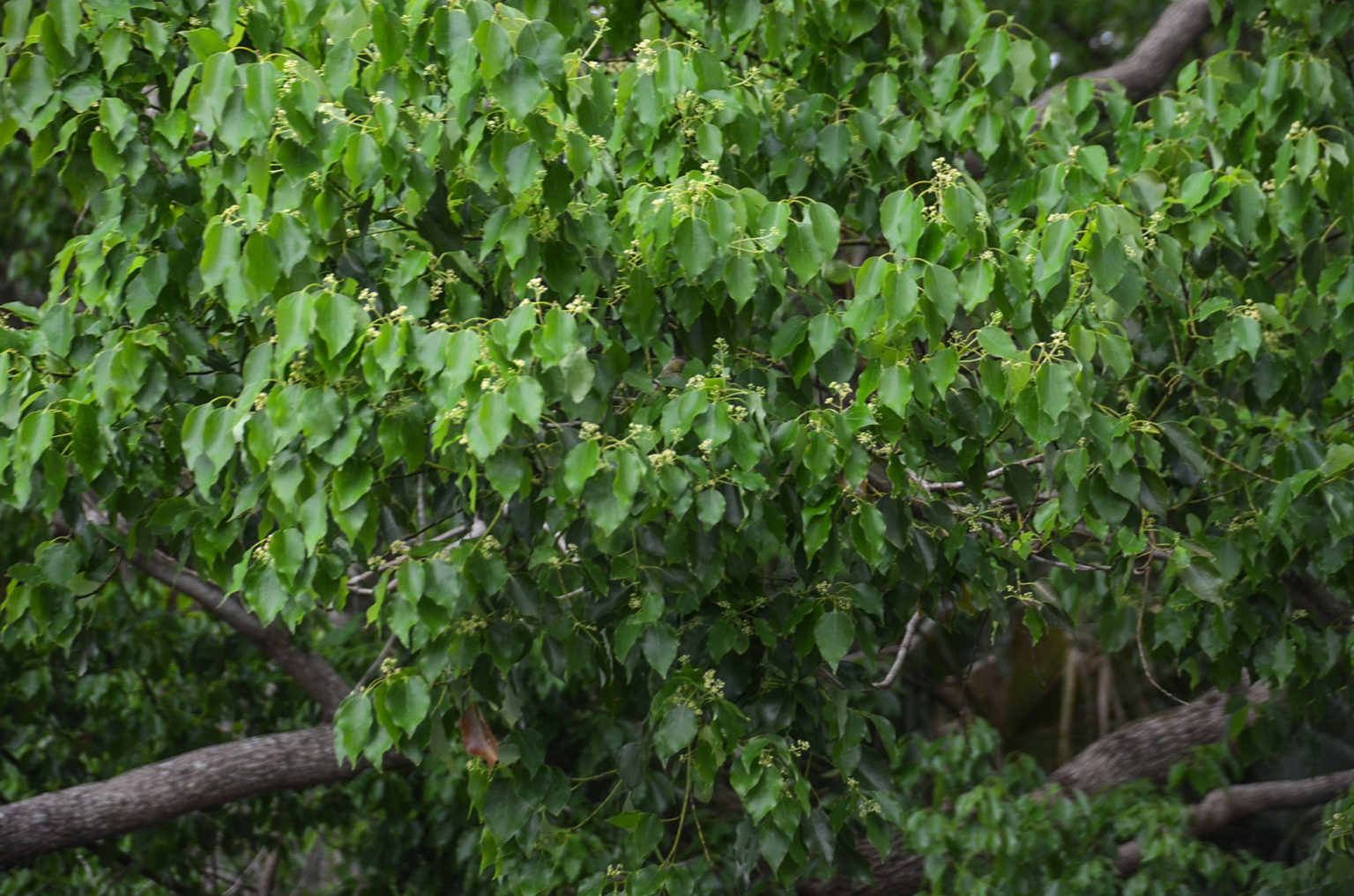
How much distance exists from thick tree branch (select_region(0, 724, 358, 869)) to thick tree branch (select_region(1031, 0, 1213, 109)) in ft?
11.6

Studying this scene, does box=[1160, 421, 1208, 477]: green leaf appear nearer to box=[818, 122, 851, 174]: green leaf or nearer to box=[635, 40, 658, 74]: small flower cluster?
box=[818, 122, 851, 174]: green leaf

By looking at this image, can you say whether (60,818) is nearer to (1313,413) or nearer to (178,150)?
(178,150)

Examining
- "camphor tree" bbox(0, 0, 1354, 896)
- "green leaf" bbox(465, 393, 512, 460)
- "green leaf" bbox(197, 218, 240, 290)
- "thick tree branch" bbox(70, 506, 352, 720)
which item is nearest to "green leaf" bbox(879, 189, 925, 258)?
"camphor tree" bbox(0, 0, 1354, 896)

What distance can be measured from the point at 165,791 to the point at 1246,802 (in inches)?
156

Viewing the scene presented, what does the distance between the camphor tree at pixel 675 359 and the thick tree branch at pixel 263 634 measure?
1.41 m

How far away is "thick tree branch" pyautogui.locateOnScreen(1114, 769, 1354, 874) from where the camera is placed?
15.8ft

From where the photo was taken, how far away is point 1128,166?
11.0ft

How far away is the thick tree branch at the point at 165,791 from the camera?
401 centimetres

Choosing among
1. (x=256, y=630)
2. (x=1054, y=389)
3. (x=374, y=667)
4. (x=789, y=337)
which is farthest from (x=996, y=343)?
(x=256, y=630)

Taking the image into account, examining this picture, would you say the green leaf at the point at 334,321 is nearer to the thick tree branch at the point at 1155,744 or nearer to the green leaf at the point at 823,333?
the green leaf at the point at 823,333

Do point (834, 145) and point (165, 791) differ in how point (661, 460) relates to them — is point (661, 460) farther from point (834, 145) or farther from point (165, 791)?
point (165, 791)

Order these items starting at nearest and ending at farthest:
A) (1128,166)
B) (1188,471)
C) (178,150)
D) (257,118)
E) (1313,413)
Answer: (257,118)
(178,150)
(1188,471)
(1128,166)
(1313,413)

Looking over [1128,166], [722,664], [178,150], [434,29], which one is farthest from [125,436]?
[1128,166]

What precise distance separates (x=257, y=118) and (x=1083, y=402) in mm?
1518
